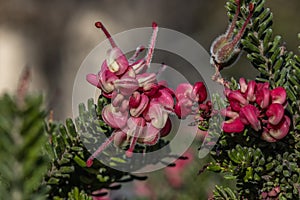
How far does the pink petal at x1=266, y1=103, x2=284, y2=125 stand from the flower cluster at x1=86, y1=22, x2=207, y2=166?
69 mm

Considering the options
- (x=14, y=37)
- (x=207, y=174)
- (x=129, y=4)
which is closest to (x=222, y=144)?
(x=207, y=174)

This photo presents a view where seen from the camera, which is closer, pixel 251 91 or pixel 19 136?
pixel 19 136

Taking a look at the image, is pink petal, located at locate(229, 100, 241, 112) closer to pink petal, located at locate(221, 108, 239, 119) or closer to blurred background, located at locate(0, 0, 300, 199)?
pink petal, located at locate(221, 108, 239, 119)

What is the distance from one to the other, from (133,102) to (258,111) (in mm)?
87

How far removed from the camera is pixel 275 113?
37 centimetres

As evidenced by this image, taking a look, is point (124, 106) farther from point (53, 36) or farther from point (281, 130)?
point (53, 36)

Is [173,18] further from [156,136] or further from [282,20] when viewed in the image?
[156,136]

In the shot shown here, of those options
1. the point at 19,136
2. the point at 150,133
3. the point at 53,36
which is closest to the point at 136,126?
the point at 150,133

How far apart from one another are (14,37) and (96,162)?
3.63 m

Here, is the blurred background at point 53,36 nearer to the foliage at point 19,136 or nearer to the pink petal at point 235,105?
the pink petal at point 235,105

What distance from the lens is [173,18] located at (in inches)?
227

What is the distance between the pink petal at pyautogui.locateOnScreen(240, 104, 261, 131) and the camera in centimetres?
37

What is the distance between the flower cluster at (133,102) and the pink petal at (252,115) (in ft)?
0.18

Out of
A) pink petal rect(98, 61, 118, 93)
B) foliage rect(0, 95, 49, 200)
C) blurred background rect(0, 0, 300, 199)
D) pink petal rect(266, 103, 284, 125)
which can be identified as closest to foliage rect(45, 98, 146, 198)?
pink petal rect(98, 61, 118, 93)
